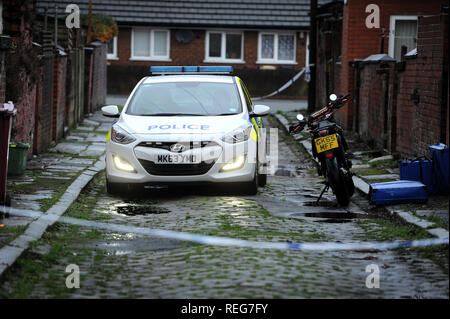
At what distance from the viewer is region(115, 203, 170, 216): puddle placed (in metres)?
10.6

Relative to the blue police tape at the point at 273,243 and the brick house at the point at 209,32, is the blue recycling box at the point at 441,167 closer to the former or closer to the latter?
the blue police tape at the point at 273,243

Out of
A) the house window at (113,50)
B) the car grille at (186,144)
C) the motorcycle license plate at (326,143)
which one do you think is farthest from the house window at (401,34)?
the house window at (113,50)

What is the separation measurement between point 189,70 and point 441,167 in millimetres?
4436

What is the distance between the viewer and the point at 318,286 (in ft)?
21.9

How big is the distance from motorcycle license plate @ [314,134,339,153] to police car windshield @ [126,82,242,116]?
1.59m

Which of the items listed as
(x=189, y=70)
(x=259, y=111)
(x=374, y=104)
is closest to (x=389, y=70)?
(x=374, y=104)

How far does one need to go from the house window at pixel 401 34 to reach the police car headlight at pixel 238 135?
12114 mm

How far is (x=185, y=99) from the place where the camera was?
42.3 ft

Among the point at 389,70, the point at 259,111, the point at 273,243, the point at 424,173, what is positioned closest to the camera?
the point at 273,243

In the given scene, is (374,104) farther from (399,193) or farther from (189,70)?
(399,193)

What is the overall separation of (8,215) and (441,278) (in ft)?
15.2

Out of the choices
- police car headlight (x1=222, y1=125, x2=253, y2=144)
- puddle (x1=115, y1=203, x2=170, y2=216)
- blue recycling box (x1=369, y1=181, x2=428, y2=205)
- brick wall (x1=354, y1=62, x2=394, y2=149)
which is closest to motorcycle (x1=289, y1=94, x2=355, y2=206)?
blue recycling box (x1=369, y1=181, x2=428, y2=205)

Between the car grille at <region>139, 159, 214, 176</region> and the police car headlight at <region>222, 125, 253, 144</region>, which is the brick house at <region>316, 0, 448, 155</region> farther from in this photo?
the car grille at <region>139, 159, 214, 176</region>

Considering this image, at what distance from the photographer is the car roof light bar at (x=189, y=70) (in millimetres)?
13844
